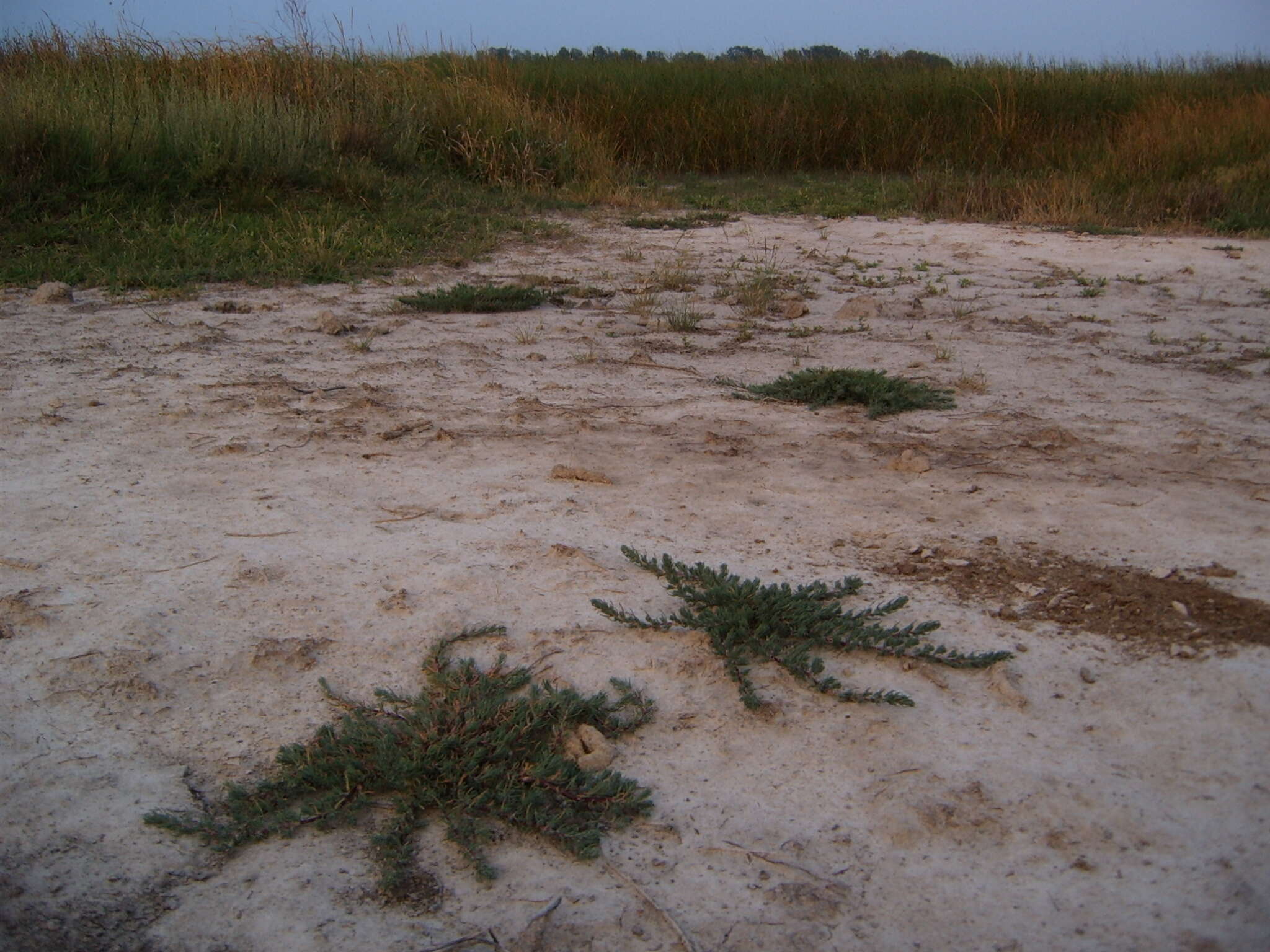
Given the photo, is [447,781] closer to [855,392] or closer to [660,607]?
[660,607]

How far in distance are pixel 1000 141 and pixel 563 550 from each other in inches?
364

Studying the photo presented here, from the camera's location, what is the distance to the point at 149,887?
163 cm

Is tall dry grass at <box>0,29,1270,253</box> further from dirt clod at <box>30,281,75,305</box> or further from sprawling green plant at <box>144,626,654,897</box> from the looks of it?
sprawling green plant at <box>144,626,654,897</box>

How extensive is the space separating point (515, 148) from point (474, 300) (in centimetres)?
400

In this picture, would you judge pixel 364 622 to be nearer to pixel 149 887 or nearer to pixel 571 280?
pixel 149 887

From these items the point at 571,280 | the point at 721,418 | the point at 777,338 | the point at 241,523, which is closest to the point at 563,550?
the point at 241,523

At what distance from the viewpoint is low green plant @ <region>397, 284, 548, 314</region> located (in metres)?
4.92

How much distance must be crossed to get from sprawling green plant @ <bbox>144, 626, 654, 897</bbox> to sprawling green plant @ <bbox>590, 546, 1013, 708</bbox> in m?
0.26

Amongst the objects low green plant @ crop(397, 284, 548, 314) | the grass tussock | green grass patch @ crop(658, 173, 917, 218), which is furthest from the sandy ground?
green grass patch @ crop(658, 173, 917, 218)

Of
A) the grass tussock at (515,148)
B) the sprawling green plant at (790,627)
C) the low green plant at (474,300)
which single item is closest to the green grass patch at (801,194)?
the grass tussock at (515,148)

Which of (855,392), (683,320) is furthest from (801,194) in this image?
(855,392)

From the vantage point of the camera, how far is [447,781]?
6.01 feet

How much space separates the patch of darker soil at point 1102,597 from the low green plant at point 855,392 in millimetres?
1084

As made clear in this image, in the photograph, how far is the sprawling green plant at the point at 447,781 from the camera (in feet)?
5.65
